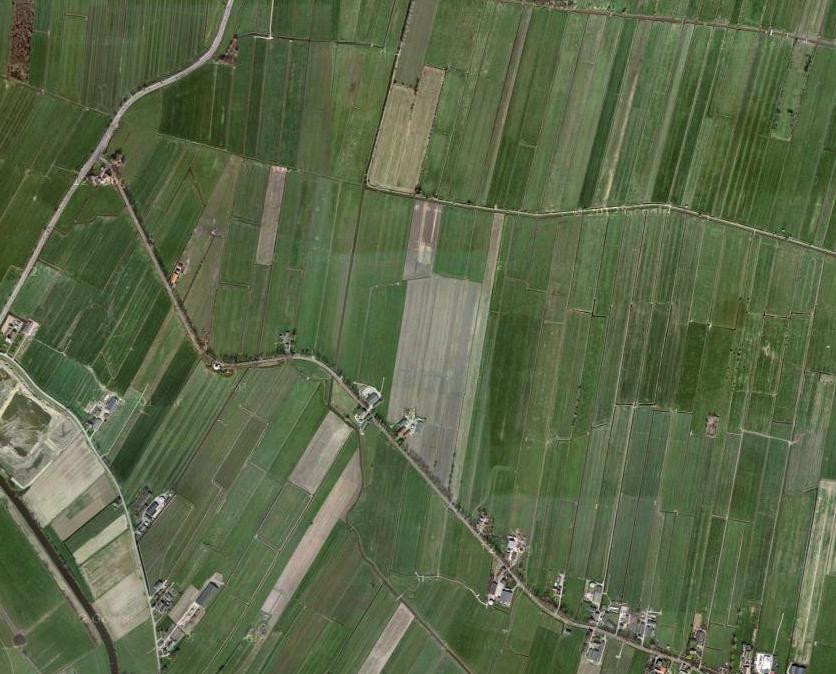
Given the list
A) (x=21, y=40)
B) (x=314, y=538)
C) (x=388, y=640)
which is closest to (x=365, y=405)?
(x=314, y=538)

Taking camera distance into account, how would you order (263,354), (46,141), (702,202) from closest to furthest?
(46,141)
(263,354)
(702,202)

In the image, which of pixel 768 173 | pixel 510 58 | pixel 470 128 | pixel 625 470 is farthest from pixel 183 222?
pixel 768 173

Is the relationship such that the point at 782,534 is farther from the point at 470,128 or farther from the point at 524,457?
the point at 470,128

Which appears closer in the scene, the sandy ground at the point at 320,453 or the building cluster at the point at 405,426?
the sandy ground at the point at 320,453

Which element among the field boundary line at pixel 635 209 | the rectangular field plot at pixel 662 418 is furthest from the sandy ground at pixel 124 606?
the field boundary line at pixel 635 209

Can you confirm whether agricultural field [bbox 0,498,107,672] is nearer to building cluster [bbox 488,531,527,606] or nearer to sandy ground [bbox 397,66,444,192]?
building cluster [bbox 488,531,527,606]

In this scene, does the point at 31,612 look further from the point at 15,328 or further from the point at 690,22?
the point at 690,22

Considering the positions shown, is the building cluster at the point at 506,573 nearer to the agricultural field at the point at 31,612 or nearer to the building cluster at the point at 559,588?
the building cluster at the point at 559,588
